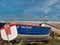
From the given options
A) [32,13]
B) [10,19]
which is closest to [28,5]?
[32,13]

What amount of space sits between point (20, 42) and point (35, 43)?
0.24 m

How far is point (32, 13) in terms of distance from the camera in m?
2.61

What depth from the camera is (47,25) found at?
2.57 m

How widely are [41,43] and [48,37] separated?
13cm

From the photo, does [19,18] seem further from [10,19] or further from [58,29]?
[58,29]

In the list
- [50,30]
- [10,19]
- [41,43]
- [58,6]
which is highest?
[58,6]

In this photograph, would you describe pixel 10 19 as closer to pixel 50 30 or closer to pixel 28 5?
pixel 28 5

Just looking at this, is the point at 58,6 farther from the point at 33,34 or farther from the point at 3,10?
the point at 3,10

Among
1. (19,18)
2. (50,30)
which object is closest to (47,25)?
(50,30)

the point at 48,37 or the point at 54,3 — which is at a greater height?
the point at 54,3

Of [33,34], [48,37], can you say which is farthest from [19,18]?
[48,37]

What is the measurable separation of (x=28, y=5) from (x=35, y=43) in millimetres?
554

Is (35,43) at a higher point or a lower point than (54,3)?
lower

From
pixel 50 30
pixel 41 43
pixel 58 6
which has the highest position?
pixel 58 6
